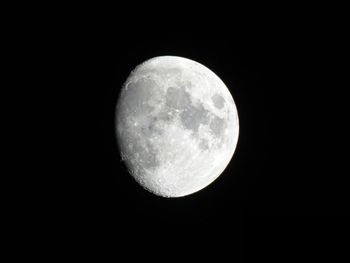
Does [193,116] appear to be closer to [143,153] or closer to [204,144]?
[204,144]

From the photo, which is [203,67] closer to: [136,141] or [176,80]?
[176,80]

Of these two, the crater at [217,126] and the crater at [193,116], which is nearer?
the crater at [193,116]

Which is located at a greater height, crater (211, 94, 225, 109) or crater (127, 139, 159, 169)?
crater (211, 94, 225, 109)

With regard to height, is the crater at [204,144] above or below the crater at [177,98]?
below

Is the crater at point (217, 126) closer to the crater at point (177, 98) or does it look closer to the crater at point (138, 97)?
the crater at point (177, 98)

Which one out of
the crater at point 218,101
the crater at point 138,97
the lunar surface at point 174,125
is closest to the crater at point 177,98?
the lunar surface at point 174,125

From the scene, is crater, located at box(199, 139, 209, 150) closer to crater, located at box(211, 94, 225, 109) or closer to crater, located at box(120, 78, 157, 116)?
crater, located at box(211, 94, 225, 109)

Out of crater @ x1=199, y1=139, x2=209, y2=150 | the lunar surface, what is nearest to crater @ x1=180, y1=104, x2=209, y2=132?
the lunar surface

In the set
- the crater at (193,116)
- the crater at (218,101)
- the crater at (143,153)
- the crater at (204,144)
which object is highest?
the crater at (218,101)
